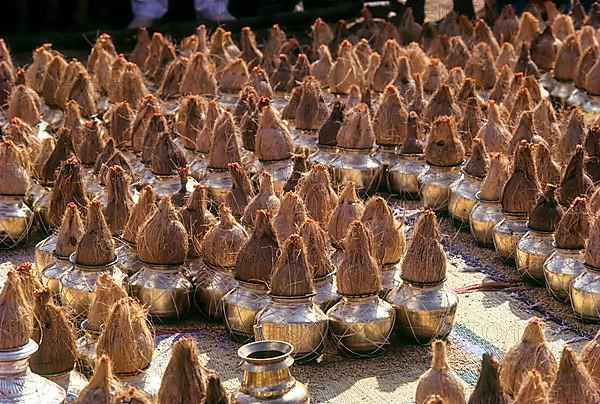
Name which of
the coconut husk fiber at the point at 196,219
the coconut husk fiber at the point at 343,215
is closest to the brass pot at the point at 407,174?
the coconut husk fiber at the point at 343,215

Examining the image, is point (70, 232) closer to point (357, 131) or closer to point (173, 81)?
point (357, 131)

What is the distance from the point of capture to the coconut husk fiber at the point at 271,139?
4918mm

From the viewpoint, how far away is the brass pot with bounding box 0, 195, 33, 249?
4727mm

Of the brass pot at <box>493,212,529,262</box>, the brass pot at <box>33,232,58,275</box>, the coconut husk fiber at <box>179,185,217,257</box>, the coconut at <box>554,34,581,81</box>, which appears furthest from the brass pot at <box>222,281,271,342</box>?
the coconut at <box>554,34,581,81</box>

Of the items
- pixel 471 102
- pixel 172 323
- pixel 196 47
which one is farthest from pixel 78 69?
pixel 172 323

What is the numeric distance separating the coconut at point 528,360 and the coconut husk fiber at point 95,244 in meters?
1.44

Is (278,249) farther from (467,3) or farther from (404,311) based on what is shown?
(467,3)

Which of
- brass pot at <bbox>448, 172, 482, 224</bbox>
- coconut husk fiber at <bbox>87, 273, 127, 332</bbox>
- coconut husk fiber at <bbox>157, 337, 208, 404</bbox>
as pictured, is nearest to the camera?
coconut husk fiber at <bbox>157, 337, 208, 404</bbox>

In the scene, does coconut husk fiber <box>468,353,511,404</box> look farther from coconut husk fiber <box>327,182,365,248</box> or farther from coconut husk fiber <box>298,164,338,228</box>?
coconut husk fiber <box>298,164,338,228</box>

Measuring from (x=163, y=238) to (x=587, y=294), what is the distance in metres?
1.45

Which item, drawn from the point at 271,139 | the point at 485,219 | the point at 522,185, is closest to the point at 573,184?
the point at 522,185

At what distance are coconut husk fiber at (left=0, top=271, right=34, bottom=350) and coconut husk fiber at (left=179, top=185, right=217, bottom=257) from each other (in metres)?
1.14

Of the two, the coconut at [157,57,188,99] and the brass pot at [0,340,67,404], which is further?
the coconut at [157,57,188,99]

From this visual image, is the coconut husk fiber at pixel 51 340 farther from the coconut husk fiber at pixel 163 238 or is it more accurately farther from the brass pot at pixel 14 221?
the brass pot at pixel 14 221
